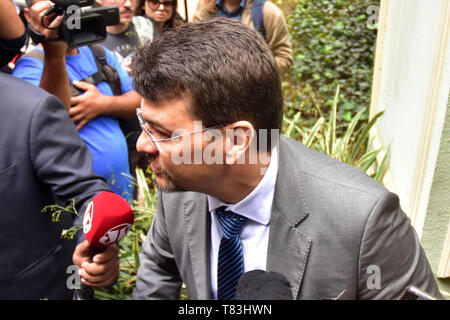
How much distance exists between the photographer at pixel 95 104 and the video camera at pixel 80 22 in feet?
0.89

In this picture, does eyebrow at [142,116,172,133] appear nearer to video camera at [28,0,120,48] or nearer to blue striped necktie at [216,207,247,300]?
blue striped necktie at [216,207,247,300]

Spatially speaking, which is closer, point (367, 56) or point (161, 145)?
point (161, 145)

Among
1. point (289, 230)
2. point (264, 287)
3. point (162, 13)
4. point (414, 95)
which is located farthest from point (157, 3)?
point (264, 287)

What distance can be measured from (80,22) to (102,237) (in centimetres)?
97

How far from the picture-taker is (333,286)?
4.29ft

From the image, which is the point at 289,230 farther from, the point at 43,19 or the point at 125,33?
the point at 125,33

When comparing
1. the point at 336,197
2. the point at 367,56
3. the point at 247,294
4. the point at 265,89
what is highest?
the point at 265,89

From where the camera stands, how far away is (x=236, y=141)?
1.34 m

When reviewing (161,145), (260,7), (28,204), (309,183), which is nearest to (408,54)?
(260,7)

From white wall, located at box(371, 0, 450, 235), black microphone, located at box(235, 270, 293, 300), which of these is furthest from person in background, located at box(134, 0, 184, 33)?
black microphone, located at box(235, 270, 293, 300)

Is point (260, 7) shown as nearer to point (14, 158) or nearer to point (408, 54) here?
point (408, 54)

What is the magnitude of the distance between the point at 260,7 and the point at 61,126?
234 cm

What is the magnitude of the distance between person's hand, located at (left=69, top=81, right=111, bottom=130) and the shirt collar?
4.40 ft

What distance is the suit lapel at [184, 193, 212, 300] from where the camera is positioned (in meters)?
1.50
